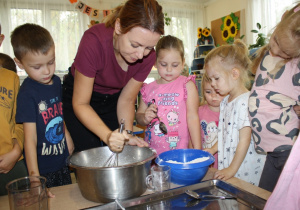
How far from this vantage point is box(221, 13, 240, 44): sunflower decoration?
5.24 meters

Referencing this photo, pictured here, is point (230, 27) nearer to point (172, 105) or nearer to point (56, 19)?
point (56, 19)

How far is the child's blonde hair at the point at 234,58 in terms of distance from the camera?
4.50 ft

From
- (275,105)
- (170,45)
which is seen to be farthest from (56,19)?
(275,105)

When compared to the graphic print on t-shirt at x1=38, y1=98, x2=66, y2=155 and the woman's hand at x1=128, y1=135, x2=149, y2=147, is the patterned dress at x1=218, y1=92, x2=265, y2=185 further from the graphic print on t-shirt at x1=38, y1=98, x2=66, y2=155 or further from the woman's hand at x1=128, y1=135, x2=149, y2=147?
the graphic print on t-shirt at x1=38, y1=98, x2=66, y2=155

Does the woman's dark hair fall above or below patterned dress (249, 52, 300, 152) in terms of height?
above

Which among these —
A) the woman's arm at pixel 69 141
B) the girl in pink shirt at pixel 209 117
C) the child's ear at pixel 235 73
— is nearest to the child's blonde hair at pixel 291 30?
the child's ear at pixel 235 73

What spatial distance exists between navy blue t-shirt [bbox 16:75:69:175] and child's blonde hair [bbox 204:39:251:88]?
0.83m

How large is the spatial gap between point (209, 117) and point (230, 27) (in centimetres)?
432

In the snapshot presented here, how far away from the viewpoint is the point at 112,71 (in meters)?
1.24

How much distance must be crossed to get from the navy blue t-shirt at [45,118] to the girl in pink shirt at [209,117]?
826 millimetres

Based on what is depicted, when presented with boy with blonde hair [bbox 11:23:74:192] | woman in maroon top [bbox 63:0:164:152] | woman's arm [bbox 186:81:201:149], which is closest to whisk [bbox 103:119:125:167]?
woman in maroon top [bbox 63:0:164:152]

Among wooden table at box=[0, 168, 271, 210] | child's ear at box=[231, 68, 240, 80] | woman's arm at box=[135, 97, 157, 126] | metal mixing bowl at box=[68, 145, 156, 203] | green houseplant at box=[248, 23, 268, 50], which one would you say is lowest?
wooden table at box=[0, 168, 271, 210]

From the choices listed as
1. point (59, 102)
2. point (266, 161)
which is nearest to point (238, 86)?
point (266, 161)

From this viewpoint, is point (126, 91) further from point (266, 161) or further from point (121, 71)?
point (266, 161)
